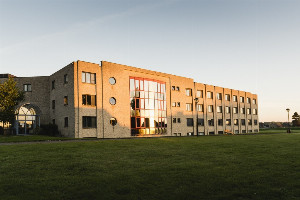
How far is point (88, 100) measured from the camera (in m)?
30.2

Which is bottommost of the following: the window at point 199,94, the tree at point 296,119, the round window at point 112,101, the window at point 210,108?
the tree at point 296,119

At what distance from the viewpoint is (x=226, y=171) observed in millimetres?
7887

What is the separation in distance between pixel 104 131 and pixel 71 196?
25.9 metres

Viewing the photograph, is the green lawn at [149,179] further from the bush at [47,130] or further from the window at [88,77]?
the bush at [47,130]

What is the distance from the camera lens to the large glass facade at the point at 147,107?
3531 cm

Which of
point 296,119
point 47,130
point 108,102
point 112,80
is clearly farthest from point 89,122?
point 296,119

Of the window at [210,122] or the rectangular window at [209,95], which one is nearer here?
the window at [210,122]

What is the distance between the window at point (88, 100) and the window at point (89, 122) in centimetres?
183

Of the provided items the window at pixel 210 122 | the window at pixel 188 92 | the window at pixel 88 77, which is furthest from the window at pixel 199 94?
the window at pixel 88 77

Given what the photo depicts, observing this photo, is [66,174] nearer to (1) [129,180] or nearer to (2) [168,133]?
(1) [129,180]

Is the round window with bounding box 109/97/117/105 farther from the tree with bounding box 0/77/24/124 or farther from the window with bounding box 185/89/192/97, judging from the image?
the window with bounding box 185/89/192/97

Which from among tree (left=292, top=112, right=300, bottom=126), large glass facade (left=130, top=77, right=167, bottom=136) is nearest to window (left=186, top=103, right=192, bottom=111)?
large glass facade (left=130, top=77, right=167, bottom=136)

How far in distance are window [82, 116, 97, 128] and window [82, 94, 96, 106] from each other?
1.83m

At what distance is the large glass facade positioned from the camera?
3531cm
